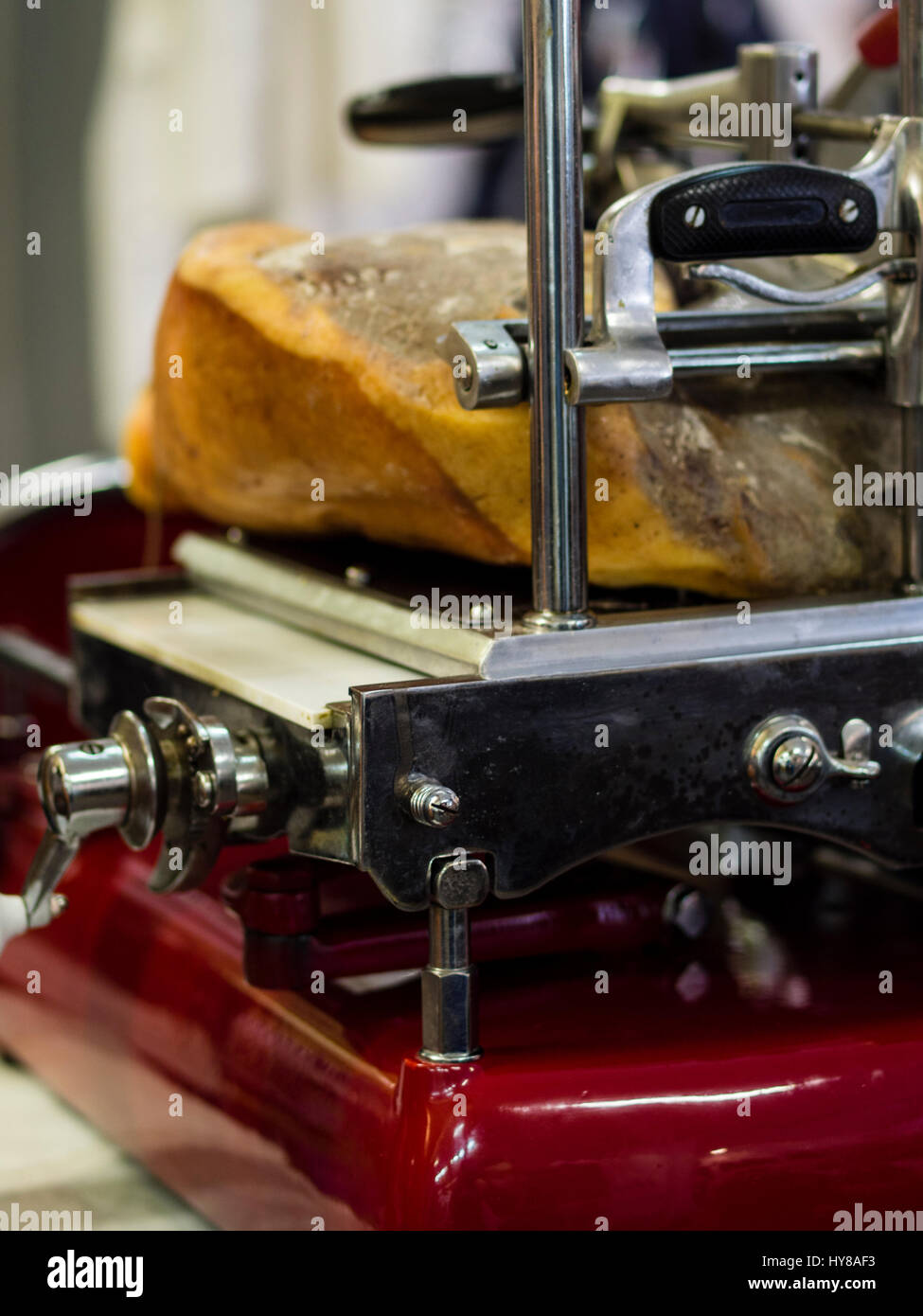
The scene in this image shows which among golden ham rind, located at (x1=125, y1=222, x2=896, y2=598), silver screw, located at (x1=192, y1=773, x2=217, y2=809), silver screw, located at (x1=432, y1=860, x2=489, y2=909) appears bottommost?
silver screw, located at (x1=432, y1=860, x2=489, y2=909)

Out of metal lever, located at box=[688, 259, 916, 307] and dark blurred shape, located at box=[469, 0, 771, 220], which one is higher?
dark blurred shape, located at box=[469, 0, 771, 220]

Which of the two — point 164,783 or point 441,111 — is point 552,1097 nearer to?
point 164,783

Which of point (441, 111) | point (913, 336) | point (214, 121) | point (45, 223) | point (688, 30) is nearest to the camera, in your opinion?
point (913, 336)

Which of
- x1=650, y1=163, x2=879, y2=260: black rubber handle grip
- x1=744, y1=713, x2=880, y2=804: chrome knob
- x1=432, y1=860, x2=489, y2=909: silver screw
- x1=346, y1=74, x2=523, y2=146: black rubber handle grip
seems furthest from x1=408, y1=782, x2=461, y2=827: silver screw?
x1=346, y1=74, x2=523, y2=146: black rubber handle grip

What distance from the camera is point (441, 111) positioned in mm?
1097

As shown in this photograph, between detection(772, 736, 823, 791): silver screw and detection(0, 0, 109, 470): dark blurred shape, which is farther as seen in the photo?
detection(0, 0, 109, 470): dark blurred shape

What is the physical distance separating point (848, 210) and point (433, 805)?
312mm

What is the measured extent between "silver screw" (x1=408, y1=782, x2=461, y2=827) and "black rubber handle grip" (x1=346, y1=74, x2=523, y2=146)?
21.2 inches

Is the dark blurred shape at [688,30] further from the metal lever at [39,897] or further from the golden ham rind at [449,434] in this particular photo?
the metal lever at [39,897]

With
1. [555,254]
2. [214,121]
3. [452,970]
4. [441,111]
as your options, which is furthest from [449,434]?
[214,121]

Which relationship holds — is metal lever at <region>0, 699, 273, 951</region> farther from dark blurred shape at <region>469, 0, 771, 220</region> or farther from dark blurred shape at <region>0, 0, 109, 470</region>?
dark blurred shape at <region>0, 0, 109, 470</region>

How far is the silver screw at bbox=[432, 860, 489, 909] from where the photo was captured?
70 centimetres

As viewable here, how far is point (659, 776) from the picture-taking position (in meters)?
0.75
